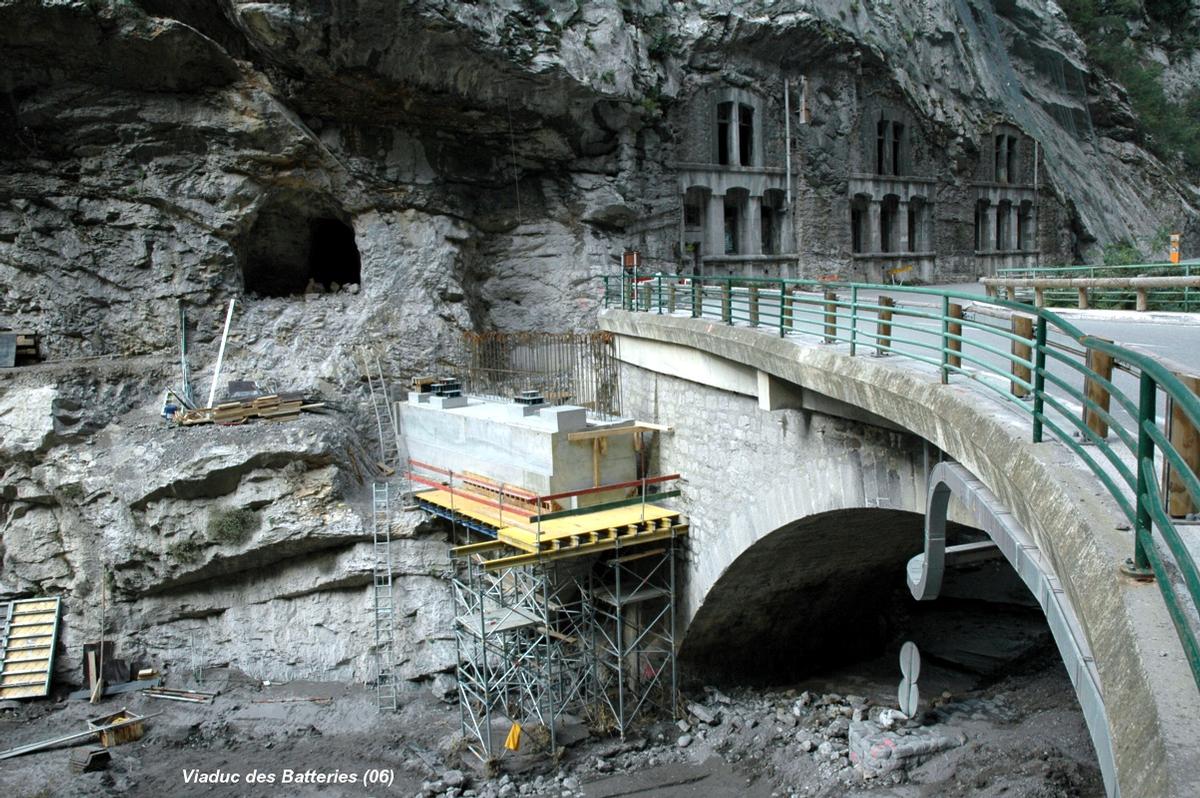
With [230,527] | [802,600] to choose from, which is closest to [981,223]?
[802,600]

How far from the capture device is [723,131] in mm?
24969

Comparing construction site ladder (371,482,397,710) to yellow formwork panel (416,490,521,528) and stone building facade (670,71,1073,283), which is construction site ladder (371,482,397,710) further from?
stone building facade (670,71,1073,283)

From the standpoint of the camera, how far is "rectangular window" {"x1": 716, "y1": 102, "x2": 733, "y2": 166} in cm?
2441

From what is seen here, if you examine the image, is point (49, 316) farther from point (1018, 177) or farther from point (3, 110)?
point (1018, 177)

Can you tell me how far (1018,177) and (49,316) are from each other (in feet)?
94.0

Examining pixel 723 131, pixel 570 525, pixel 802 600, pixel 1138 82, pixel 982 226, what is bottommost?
pixel 802 600

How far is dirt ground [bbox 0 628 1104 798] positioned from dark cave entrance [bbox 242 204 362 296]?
979 cm

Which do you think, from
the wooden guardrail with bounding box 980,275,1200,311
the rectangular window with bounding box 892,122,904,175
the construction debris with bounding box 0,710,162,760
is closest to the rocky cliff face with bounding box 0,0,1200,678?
the construction debris with bounding box 0,710,162,760

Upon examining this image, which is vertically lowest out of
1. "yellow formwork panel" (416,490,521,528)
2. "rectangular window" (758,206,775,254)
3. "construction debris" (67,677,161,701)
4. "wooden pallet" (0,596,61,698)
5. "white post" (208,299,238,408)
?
"construction debris" (67,677,161,701)

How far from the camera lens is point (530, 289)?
22.3 metres

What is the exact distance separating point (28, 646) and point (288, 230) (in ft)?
32.9

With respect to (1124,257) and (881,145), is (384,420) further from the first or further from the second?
(1124,257)

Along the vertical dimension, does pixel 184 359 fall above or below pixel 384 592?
above

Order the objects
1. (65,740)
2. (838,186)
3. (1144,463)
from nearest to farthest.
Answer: (1144,463), (65,740), (838,186)
